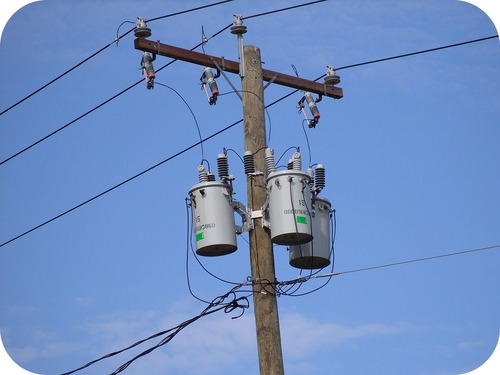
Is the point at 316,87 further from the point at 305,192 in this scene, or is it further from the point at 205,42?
the point at 305,192

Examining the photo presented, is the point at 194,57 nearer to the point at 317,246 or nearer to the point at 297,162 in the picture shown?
the point at 297,162

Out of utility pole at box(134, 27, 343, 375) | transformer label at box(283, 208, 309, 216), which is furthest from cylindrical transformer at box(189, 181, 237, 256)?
transformer label at box(283, 208, 309, 216)

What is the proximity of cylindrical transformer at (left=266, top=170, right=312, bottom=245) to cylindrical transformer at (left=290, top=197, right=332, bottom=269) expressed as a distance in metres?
0.31

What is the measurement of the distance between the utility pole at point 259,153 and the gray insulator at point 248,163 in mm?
Result: 56

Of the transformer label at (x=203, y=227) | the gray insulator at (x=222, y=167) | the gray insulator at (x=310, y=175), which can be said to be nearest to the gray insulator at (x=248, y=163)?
the gray insulator at (x=222, y=167)

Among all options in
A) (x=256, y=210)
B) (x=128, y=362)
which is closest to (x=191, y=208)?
(x=256, y=210)

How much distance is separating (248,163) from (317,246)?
1115mm

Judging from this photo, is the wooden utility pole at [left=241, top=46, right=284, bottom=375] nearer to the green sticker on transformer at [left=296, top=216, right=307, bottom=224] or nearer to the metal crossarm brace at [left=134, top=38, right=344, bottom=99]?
the metal crossarm brace at [left=134, top=38, right=344, bottom=99]

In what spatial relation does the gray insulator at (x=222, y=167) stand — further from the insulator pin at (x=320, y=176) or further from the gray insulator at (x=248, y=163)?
the insulator pin at (x=320, y=176)

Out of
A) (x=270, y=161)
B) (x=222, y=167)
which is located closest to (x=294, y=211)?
(x=270, y=161)

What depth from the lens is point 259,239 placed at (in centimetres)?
1256

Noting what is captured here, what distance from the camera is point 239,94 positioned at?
1336 cm

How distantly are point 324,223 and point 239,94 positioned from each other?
166 centimetres

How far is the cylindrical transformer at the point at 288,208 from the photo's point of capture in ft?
40.5
